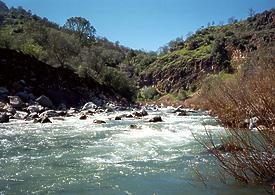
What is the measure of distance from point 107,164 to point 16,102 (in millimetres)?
27104

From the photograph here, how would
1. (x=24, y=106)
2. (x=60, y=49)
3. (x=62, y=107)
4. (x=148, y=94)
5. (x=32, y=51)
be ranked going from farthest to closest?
(x=148, y=94) < (x=60, y=49) < (x=32, y=51) < (x=62, y=107) < (x=24, y=106)

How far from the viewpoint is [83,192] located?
37.0 feet

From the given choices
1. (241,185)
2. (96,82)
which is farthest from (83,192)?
(96,82)

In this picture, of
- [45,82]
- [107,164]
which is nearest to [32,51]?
[45,82]

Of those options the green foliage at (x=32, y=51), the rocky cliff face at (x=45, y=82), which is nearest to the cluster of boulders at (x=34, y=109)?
the rocky cliff face at (x=45, y=82)

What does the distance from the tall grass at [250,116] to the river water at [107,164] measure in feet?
2.74

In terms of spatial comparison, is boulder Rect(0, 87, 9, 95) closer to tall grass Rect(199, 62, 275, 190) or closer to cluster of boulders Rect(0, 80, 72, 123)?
cluster of boulders Rect(0, 80, 72, 123)

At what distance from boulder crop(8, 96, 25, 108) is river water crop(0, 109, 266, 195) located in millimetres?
14066

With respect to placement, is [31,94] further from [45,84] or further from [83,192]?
[83,192]

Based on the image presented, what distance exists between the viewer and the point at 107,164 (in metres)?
15.1

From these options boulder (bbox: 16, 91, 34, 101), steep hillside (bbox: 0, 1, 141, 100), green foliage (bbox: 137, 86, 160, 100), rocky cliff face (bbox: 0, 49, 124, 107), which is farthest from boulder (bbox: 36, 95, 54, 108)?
green foliage (bbox: 137, 86, 160, 100)

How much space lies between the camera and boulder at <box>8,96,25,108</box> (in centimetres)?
3905

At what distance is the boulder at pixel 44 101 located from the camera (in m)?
43.0

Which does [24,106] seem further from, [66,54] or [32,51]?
[66,54]
